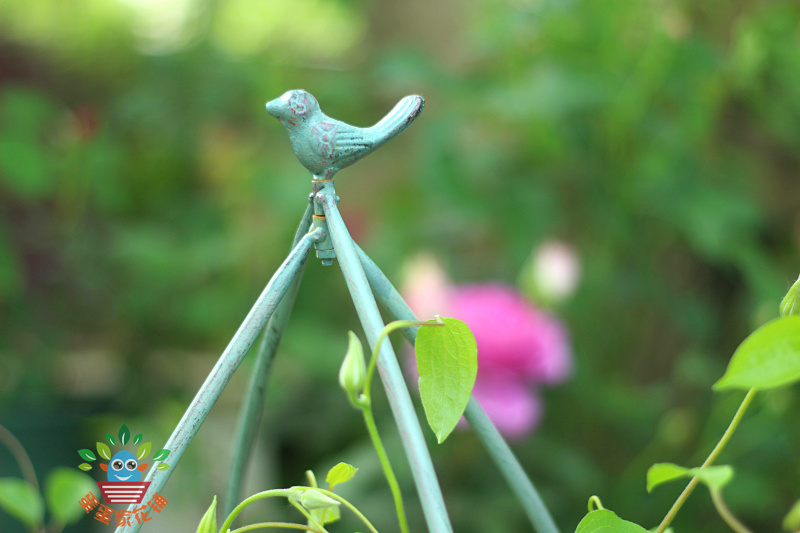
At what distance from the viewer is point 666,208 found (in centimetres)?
52

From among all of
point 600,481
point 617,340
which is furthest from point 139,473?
point 617,340

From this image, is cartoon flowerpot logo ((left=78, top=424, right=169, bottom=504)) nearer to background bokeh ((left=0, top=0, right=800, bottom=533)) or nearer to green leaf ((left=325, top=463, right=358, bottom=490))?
green leaf ((left=325, top=463, right=358, bottom=490))

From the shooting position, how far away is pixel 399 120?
0.54 feet

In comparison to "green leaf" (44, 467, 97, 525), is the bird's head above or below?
above

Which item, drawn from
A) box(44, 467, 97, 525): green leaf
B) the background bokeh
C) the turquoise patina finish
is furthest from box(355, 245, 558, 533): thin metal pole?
the background bokeh

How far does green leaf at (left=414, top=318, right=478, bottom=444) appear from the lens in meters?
0.14

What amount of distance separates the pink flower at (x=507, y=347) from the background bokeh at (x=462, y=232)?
6 cm

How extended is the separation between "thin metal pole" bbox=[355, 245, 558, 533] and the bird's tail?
31 mm

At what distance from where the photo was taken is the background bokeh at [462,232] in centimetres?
48

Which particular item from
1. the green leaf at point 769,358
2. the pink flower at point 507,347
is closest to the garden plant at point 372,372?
the green leaf at point 769,358

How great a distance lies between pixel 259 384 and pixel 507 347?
0.23 m

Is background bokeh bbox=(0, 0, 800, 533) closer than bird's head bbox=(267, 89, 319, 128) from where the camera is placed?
No

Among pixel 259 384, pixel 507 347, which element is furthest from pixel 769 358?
pixel 507 347

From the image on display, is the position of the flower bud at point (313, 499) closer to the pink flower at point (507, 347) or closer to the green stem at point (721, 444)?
the green stem at point (721, 444)
